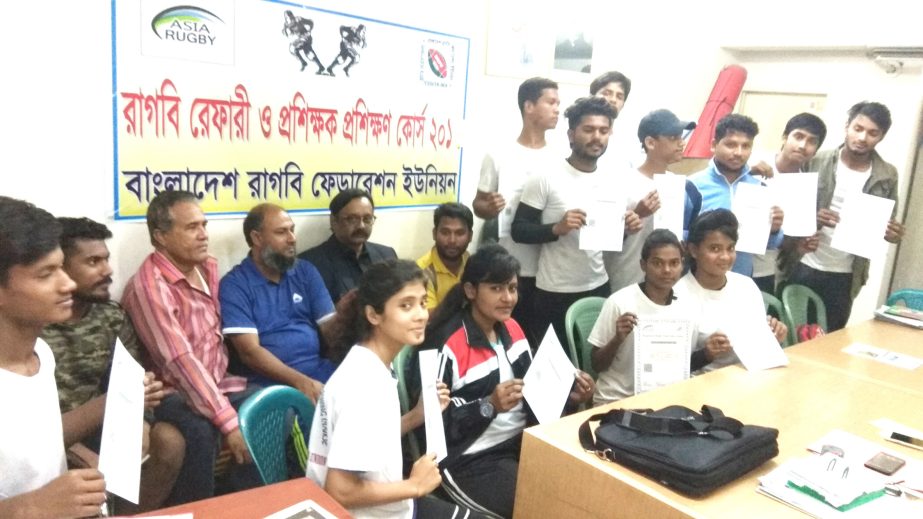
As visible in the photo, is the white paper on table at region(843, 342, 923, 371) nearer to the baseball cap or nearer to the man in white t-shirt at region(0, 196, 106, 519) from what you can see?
the baseball cap

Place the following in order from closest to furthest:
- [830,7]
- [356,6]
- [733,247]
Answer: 1. [733,247]
2. [356,6]
3. [830,7]

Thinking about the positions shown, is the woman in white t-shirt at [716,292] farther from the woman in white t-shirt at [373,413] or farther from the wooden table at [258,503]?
the wooden table at [258,503]

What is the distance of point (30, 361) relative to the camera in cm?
148

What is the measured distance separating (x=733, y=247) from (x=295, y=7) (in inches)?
85.7

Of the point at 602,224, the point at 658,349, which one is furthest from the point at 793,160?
the point at 658,349

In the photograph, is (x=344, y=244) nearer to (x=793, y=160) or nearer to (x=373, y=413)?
(x=373, y=413)

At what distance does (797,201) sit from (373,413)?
9.11 feet

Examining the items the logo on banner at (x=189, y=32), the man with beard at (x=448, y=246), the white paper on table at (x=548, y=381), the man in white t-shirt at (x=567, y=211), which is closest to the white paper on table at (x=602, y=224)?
the man in white t-shirt at (x=567, y=211)

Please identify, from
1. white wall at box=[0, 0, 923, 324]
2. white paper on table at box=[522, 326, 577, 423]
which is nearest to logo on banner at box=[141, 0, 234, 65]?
white wall at box=[0, 0, 923, 324]

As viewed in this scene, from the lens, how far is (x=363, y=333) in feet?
5.97

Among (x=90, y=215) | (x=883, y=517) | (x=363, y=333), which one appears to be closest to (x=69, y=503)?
(x=363, y=333)

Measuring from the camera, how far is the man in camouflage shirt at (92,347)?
2070 millimetres

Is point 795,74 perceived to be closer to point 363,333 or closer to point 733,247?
point 733,247

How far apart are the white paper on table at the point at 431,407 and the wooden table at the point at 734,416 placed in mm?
244
